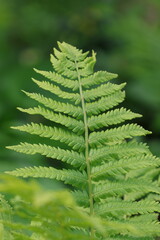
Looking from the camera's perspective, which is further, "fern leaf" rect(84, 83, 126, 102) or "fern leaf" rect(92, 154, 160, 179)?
"fern leaf" rect(84, 83, 126, 102)

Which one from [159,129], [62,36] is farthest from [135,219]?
[62,36]

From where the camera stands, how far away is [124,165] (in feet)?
3.27

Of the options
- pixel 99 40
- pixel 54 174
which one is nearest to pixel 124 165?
pixel 54 174

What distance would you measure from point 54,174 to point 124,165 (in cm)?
16

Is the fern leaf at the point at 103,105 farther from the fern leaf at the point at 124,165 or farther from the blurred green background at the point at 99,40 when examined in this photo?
the blurred green background at the point at 99,40

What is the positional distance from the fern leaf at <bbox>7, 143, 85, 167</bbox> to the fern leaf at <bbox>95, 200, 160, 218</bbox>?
12 centimetres

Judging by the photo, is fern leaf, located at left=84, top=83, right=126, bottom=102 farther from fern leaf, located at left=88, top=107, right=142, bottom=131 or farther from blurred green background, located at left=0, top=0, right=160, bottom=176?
blurred green background, located at left=0, top=0, right=160, bottom=176

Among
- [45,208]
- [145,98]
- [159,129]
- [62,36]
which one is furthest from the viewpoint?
[62,36]

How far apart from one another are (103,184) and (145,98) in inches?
146

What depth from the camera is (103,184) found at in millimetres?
1022

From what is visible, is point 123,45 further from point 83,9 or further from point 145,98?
point 145,98

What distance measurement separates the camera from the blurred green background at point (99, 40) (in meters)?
4.67

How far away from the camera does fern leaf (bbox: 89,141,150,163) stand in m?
1.01

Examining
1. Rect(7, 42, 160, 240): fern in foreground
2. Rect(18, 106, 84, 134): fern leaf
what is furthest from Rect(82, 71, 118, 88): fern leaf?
Rect(18, 106, 84, 134): fern leaf
